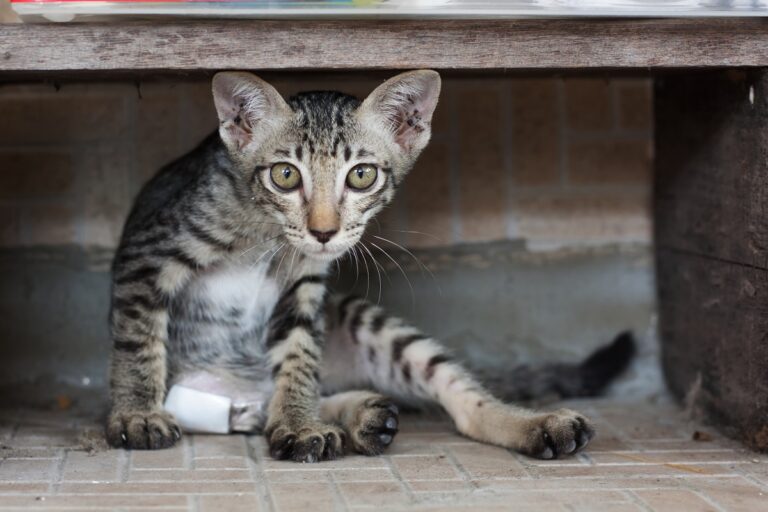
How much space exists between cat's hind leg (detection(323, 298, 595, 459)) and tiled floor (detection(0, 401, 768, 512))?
0.22ft

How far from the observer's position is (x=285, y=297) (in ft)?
13.4

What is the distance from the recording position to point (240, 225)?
3852 millimetres

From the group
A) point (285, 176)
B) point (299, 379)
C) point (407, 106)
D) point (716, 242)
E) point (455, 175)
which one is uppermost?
point (407, 106)

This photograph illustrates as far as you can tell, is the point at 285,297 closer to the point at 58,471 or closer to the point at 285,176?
the point at 285,176

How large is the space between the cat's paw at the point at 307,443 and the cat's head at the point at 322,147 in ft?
1.88

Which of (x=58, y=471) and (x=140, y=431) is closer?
(x=58, y=471)

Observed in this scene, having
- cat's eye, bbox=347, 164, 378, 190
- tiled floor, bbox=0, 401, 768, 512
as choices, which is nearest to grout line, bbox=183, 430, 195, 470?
tiled floor, bbox=0, 401, 768, 512

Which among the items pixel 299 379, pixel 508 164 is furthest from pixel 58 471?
pixel 508 164

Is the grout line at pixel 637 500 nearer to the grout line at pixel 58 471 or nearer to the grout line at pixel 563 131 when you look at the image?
the grout line at pixel 58 471

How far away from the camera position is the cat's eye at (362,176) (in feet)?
11.8

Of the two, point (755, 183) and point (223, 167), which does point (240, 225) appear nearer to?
point (223, 167)

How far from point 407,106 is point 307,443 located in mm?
1182

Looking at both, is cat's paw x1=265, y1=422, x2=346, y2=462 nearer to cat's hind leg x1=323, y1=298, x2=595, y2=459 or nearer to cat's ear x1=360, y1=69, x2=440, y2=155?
cat's hind leg x1=323, y1=298, x2=595, y2=459

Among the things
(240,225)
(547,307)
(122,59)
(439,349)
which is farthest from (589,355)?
(122,59)
